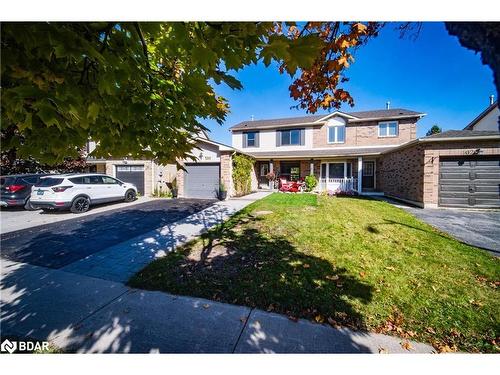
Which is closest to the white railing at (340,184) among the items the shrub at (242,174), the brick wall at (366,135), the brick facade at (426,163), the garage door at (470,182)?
the brick wall at (366,135)

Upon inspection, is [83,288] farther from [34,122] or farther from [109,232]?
[109,232]

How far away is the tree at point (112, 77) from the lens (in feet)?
4.94

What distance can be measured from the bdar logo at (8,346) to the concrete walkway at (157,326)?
5.3 inches

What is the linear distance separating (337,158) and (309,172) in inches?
100

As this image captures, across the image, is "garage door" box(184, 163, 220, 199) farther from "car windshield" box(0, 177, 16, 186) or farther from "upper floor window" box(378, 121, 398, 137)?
"upper floor window" box(378, 121, 398, 137)

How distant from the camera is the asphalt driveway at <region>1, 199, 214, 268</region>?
18.0ft

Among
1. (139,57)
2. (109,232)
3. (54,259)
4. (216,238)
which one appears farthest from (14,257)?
(139,57)

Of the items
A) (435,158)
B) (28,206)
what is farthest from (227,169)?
(435,158)

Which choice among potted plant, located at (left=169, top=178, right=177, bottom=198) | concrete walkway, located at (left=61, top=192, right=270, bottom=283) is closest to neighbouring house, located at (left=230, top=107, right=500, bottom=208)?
potted plant, located at (left=169, top=178, right=177, bottom=198)

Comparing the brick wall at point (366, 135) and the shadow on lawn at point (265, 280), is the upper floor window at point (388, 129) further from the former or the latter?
the shadow on lawn at point (265, 280)

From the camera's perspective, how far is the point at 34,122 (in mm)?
2039

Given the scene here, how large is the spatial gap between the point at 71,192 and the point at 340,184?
18112mm

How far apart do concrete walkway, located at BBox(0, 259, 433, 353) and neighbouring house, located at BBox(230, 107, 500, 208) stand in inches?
459

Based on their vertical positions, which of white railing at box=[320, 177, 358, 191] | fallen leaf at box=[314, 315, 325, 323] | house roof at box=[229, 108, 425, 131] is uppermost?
house roof at box=[229, 108, 425, 131]
